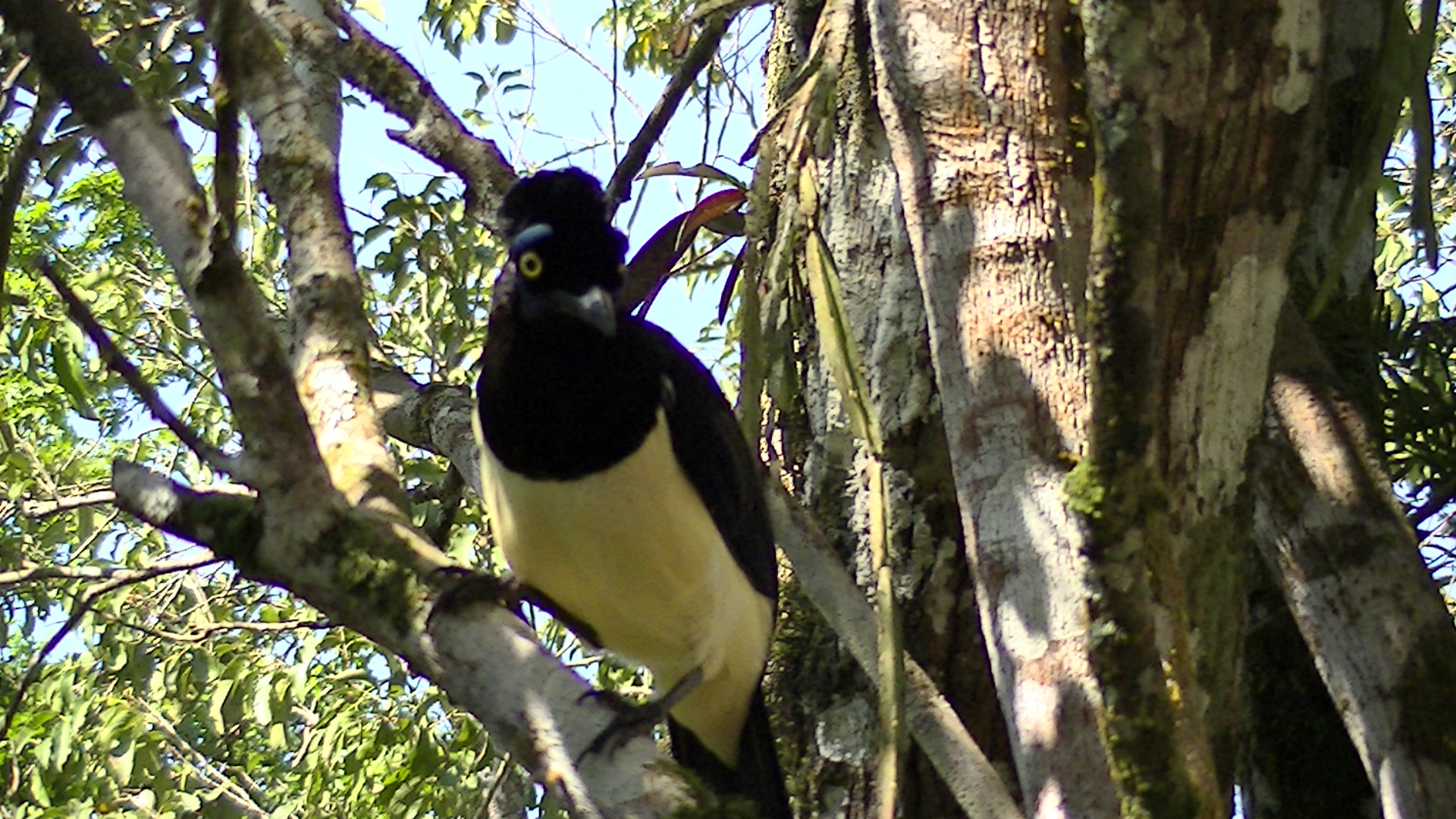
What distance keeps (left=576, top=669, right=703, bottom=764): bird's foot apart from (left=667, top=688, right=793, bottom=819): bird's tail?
33 cm

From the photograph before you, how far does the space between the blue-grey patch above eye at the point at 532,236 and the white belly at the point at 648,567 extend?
0.38 meters

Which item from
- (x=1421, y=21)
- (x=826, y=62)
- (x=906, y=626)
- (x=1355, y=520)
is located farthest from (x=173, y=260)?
(x=1355, y=520)

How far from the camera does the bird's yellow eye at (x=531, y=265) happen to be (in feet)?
8.66

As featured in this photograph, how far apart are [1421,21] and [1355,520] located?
106 cm

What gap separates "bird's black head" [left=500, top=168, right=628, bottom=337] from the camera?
2.64 meters

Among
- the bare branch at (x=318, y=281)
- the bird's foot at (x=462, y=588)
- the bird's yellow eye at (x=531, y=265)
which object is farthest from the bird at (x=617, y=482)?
the bird's foot at (x=462, y=588)

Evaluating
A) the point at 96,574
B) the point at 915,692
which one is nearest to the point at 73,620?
the point at 96,574

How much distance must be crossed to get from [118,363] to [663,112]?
1682 millimetres

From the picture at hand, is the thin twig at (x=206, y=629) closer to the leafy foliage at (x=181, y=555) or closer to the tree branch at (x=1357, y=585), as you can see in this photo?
the leafy foliage at (x=181, y=555)

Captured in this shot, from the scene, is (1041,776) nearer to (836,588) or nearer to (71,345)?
(836,588)

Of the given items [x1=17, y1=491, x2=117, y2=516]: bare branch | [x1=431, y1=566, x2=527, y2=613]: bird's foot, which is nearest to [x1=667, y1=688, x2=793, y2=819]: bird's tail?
[x1=431, y1=566, x2=527, y2=613]: bird's foot

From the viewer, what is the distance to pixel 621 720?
6.10ft

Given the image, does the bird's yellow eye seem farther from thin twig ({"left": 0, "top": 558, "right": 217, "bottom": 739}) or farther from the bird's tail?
the bird's tail

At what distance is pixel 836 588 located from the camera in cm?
230
